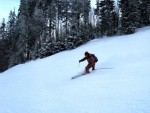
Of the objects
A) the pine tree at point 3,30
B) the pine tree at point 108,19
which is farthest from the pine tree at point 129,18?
the pine tree at point 3,30

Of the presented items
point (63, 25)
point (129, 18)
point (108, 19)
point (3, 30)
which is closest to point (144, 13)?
point (108, 19)

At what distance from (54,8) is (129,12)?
20.1 metres

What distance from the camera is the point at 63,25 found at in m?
53.6

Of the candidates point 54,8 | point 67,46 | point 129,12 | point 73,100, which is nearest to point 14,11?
point 54,8

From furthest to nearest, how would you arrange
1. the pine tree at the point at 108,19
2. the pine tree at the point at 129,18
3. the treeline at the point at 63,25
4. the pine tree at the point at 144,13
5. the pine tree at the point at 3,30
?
the pine tree at the point at 3,30
the pine tree at the point at 144,13
the pine tree at the point at 108,19
the treeline at the point at 63,25
the pine tree at the point at 129,18

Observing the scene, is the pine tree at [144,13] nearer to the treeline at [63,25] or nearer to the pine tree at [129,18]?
the treeline at [63,25]

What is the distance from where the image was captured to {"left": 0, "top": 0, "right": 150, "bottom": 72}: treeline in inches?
1649

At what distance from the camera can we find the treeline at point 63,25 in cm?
4188

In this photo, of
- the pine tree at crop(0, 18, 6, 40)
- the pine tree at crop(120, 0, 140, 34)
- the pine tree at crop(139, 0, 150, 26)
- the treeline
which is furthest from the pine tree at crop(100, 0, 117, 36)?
the pine tree at crop(0, 18, 6, 40)

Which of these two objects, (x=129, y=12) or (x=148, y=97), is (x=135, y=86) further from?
(x=129, y=12)

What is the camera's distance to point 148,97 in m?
7.16

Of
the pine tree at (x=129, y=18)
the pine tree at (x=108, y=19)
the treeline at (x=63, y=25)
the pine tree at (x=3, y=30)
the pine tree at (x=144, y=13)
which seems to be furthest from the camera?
the pine tree at (x=3, y=30)

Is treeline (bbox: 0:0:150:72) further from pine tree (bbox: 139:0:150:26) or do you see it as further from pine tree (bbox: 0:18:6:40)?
pine tree (bbox: 0:18:6:40)

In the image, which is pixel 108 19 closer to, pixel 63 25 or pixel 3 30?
pixel 63 25
